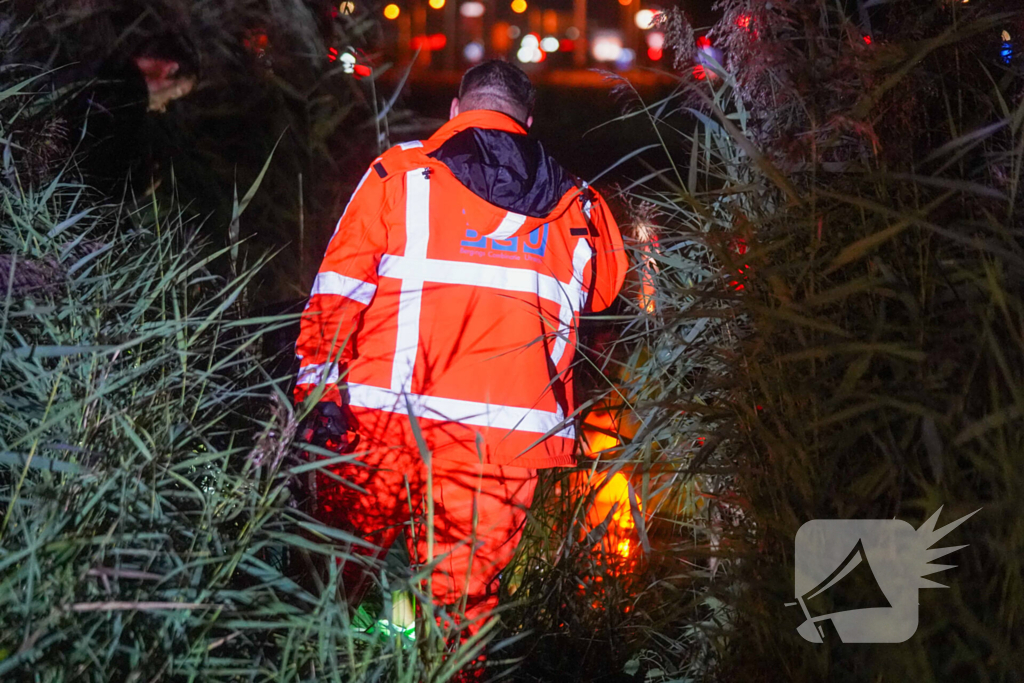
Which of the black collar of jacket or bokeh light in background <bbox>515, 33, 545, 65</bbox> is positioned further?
bokeh light in background <bbox>515, 33, 545, 65</bbox>

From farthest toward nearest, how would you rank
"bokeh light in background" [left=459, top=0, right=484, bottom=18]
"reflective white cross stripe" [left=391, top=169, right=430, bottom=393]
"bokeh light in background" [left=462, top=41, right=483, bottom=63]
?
"bokeh light in background" [left=459, top=0, right=484, bottom=18] < "bokeh light in background" [left=462, top=41, right=483, bottom=63] < "reflective white cross stripe" [left=391, top=169, right=430, bottom=393]

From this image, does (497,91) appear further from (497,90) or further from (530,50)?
(530,50)

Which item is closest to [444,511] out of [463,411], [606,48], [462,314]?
[463,411]

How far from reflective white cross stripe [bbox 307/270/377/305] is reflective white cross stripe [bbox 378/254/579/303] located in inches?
6.9

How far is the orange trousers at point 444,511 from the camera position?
7.34 ft

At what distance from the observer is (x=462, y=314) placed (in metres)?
2.61

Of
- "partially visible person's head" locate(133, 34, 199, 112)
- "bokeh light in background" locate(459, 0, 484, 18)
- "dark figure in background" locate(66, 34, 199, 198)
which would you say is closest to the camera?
"dark figure in background" locate(66, 34, 199, 198)

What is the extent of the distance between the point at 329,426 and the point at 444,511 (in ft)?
1.46

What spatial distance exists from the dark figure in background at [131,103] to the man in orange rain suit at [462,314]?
1.25m

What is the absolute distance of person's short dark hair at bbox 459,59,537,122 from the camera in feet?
9.14

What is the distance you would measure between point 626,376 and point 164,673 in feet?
Answer: 4.70
